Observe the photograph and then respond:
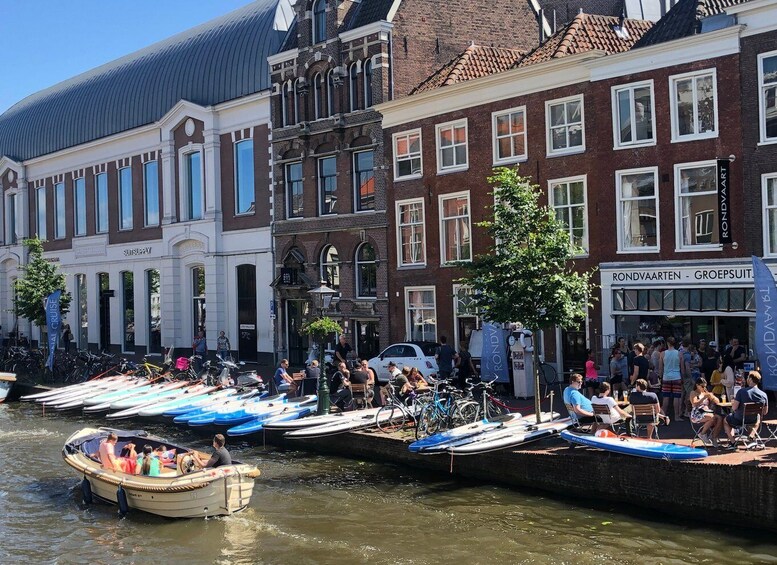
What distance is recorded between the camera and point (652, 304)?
28828mm

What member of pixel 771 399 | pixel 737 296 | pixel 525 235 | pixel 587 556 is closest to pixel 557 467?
pixel 587 556

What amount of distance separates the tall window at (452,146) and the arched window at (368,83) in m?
4.07

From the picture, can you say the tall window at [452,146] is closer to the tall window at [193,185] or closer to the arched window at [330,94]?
the arched window at [330,94]

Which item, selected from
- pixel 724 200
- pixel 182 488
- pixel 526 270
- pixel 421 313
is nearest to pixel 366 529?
pixel 182 488

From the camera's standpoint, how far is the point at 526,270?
22.9m

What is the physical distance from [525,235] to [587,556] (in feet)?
28.4

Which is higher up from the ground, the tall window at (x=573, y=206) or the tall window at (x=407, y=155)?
the tall window at (x=407, y=155)

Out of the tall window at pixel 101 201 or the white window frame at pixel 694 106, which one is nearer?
the white window frame at pixel 694 106

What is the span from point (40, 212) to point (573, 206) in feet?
136

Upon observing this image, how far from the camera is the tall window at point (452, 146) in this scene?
34875 millimetres

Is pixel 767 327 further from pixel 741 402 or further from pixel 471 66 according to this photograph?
pixel 471 66

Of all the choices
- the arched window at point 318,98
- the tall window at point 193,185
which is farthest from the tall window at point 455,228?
the tall window at point 193,185

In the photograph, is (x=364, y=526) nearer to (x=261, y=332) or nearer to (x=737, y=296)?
(x=737, y=296)

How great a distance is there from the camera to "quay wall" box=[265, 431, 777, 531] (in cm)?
1761
